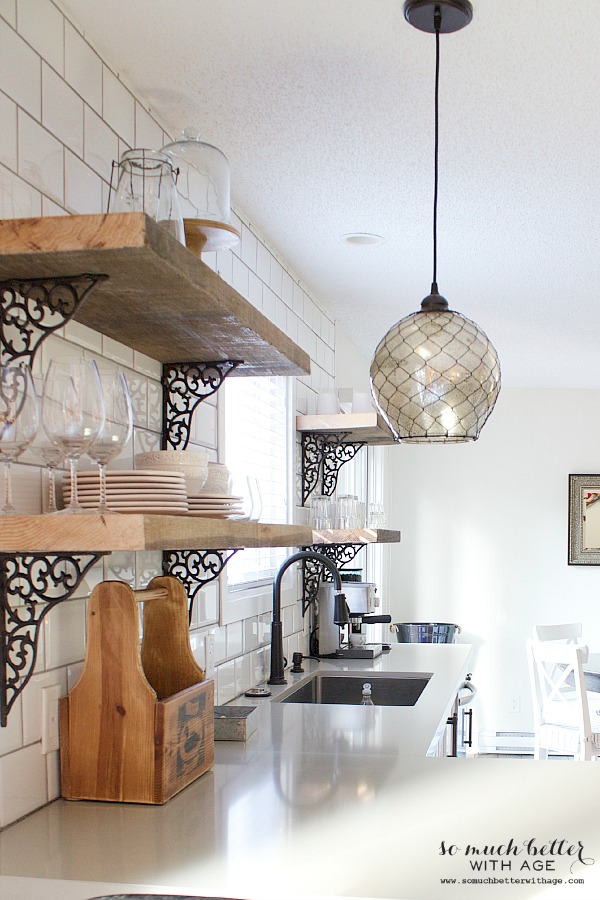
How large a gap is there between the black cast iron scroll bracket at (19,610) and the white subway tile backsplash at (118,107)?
3.14ft

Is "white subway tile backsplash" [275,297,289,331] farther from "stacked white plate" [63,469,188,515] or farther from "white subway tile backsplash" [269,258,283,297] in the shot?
"stacked white plate" [63,469,188,515]

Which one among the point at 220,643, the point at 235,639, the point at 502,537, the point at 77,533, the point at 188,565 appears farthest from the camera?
the point at 502,537

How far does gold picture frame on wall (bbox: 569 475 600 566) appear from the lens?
6.76 metres

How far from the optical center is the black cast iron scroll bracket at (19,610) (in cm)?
140

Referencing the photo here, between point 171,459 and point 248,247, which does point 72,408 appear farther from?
point 248,247

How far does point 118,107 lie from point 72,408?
3.14ft

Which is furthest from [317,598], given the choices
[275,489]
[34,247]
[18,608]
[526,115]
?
[34,247]

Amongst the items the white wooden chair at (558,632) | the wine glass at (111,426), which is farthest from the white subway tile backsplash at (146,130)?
the white wooden chair at (558,632)

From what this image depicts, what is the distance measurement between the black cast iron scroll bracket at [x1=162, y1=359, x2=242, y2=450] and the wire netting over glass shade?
0.54 meters

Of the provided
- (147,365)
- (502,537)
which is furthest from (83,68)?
(502,537)

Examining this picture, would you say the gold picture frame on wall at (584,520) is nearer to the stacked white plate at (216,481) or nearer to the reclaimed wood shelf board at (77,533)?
the stacked white plate at (216,481)

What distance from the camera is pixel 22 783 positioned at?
1.55 meters

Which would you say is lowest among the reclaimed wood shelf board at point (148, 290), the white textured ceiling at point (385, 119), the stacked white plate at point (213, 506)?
the stacked white plate at point (213, 506)

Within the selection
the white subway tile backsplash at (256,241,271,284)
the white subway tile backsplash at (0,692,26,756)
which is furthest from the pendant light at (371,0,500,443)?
the white subway tile backsplash at (256,241,271,284)
